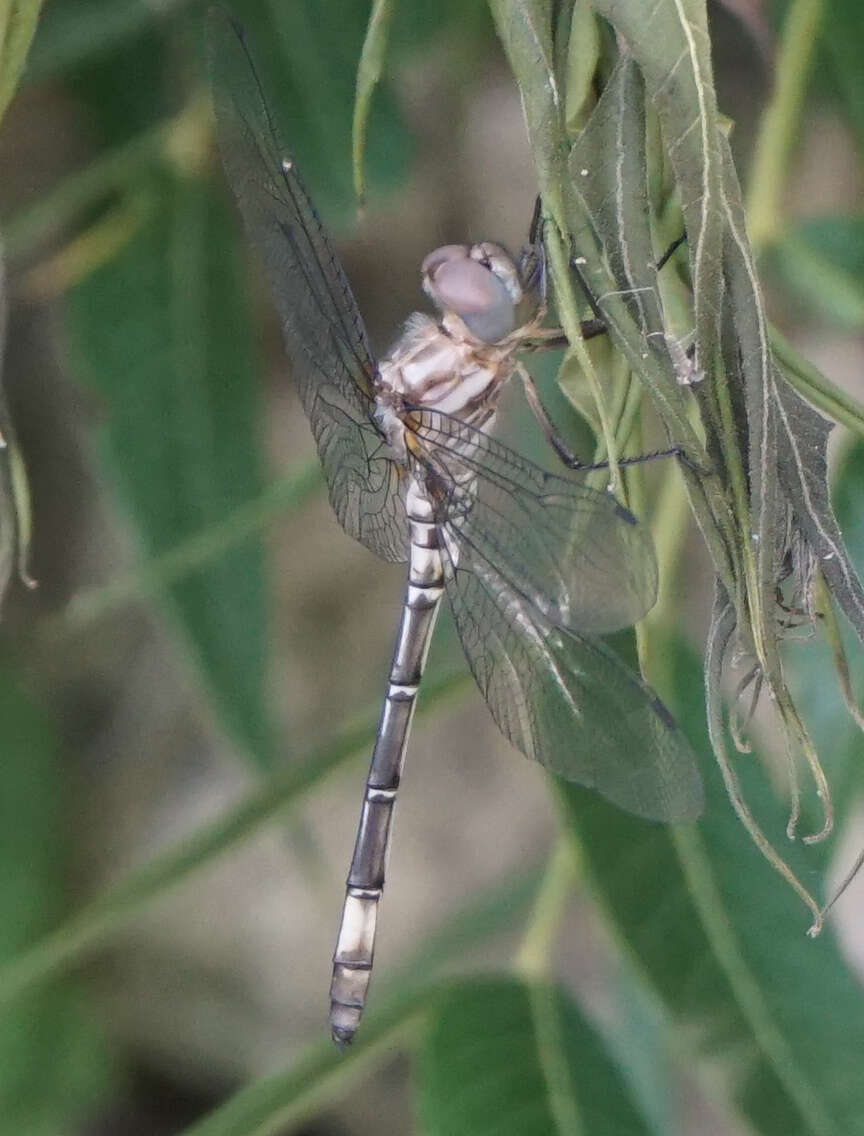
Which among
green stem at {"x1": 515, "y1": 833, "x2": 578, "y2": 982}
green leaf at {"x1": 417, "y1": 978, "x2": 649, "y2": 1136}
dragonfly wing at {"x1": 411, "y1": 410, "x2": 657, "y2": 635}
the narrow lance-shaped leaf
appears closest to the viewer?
the narrow lance-shaped leaf

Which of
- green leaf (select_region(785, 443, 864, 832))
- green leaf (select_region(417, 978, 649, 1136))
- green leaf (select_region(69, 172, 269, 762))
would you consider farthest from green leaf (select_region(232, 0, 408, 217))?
green leaf (select_region(417, 978, 649, 1136))

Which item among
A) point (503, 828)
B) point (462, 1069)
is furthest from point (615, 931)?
point (503, 828)

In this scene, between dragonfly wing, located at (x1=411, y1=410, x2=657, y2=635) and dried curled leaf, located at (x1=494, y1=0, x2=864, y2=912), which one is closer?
dried curled leaf, located at (x1=494, y1=0, x2=864, y2=912)

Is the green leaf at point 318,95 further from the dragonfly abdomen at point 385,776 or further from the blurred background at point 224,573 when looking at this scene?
the dragonfly abdomen at point 385,776

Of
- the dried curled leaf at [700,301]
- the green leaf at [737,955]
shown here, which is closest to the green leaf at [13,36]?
the dried curled leaf at [700,301]

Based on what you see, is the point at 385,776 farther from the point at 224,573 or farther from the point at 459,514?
the point at 224,573

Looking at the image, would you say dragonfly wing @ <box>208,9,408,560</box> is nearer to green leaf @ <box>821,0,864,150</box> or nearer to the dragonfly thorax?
the dragonfly thorax

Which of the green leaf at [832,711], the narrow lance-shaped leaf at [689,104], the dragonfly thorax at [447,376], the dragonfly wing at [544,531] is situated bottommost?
the green leaf at [832,711]
